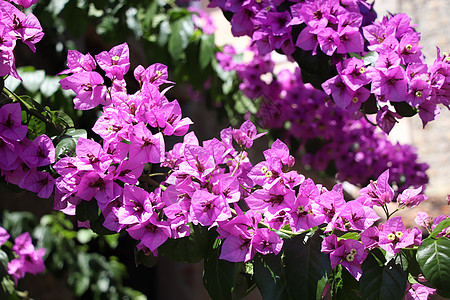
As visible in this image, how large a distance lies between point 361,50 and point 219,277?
477 mm

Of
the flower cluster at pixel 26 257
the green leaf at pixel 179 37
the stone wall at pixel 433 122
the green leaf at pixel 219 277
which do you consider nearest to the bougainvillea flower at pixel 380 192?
the green leaf at pixel 219 277

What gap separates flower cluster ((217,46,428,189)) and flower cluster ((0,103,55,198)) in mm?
1274

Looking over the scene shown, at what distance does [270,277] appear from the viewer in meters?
0.65

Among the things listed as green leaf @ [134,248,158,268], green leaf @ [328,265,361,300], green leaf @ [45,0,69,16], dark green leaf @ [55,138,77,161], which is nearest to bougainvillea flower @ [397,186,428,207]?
green leaf @ [328,265,361,300]

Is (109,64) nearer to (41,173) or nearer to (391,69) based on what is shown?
(41,173)

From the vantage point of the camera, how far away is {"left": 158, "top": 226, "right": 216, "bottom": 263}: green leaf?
2.34ft

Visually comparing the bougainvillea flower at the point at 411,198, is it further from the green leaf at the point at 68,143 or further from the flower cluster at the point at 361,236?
the green leaf at the point at 68,143

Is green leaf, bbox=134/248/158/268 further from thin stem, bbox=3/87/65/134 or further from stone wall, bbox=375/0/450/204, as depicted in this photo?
stone wall, bbox=375/0/450/204

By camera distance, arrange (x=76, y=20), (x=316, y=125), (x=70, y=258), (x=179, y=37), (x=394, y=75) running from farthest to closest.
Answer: (x=70, y=258), (x=316, y=125), (x=179, y=37), (x=76, y=20), (x=394, y=75)

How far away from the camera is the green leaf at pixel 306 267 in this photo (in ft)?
2.05

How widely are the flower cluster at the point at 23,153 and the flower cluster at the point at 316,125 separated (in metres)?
1.27

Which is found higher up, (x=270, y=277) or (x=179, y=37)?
(x=270, y=277)

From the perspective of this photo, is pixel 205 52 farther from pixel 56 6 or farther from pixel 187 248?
pixel 187 248

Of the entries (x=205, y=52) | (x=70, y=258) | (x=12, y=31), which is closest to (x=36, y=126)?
(x=12, y=31)
